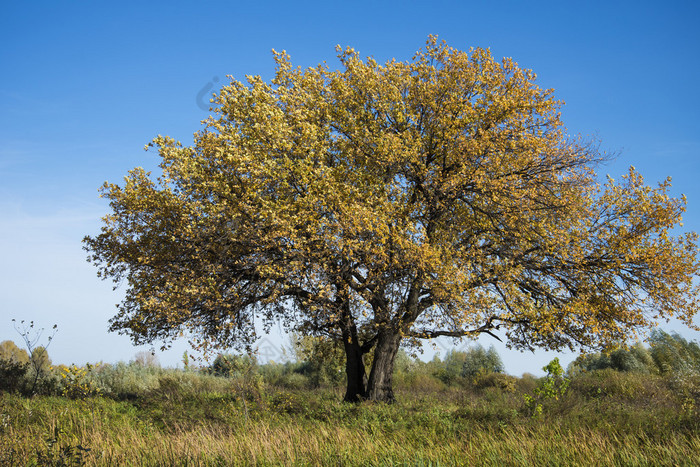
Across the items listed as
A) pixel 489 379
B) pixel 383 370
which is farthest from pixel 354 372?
pixel 489 379

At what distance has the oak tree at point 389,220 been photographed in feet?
44.1

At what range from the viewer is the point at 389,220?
43.8 feet

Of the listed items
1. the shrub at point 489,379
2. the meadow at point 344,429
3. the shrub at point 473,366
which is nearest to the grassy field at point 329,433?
the meadow at point 344,429

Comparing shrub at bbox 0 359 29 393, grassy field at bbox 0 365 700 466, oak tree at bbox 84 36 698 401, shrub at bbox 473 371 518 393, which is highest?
oak tree at bbox 84 36 698 401

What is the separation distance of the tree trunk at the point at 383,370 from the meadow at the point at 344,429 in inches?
56.4

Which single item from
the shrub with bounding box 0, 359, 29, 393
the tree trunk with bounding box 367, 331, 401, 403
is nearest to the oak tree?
the tree trunk with bounding box 367, 331, 401, 403

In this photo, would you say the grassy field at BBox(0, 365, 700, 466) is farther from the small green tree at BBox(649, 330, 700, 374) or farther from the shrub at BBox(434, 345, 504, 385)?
the shrub at BBox(434, 345, 504, 385)

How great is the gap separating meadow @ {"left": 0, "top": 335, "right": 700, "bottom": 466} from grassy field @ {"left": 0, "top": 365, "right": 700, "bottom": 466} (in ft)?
0.11

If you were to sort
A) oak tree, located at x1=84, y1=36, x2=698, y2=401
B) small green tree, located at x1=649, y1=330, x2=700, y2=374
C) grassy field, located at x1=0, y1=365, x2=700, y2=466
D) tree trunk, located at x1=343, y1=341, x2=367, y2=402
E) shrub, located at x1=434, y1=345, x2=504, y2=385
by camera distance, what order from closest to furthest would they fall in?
grassy field, located at x1=0, y1=365, x2=700, y2=466, oak tree, located at x1=84, y1=36, x2=698, y2=401, tree trunk, located at x1=343, y1=341, x2=367, y2=402, small green tree, located at x1=649, y1=330, x2=700, y2=374, shrub, located at x1=434, y1=345, x2=504, y2=385

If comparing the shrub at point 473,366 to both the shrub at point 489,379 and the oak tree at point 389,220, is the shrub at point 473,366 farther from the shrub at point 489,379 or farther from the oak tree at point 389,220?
the oak tree at point 389,220

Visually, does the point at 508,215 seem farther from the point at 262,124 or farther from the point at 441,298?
the point at 262,124

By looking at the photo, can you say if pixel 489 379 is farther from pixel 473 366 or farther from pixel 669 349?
pixel 669 349

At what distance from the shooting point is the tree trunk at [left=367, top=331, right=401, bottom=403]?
51.3 feet

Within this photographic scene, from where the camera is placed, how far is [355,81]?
15.8 m
